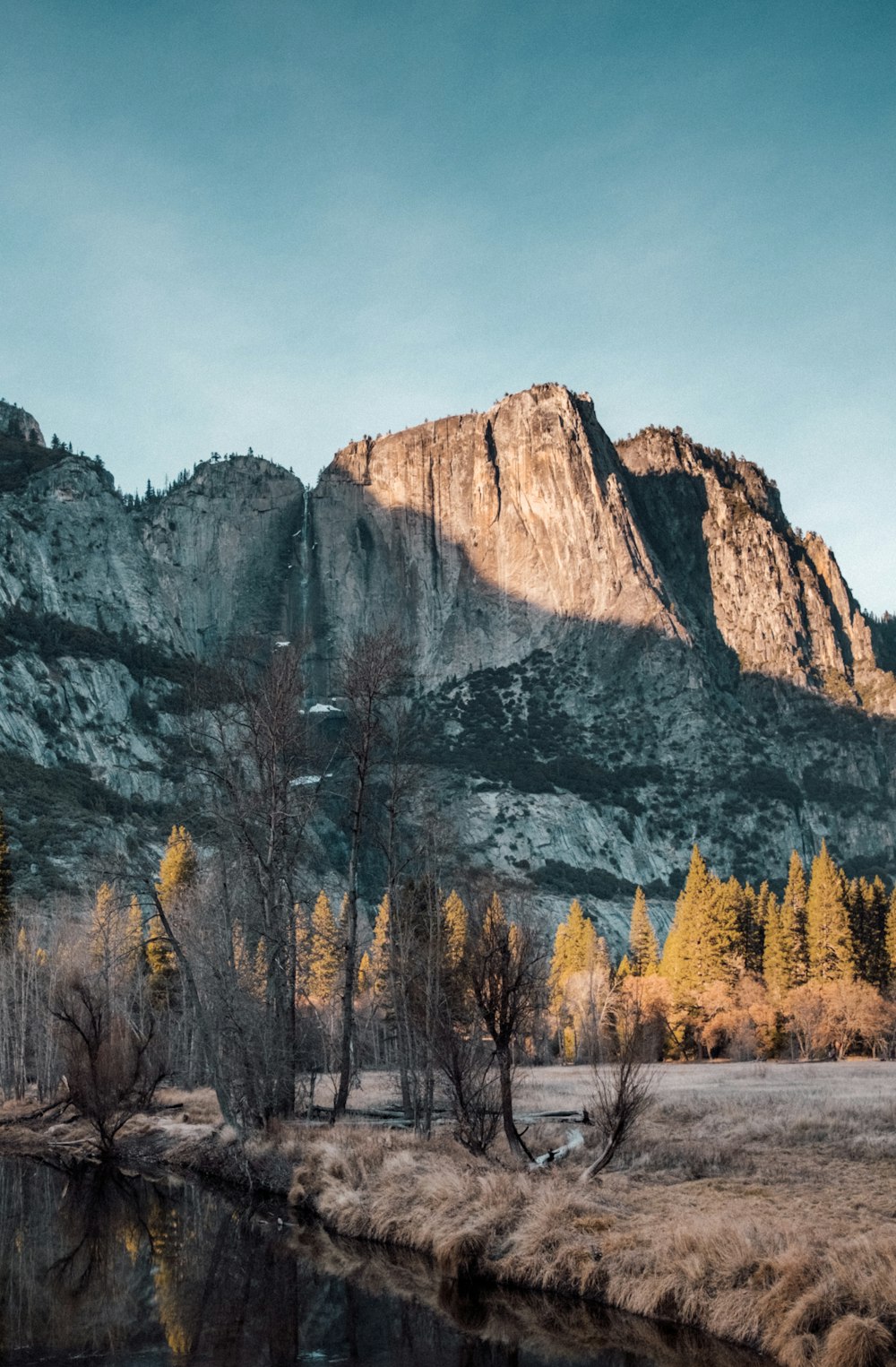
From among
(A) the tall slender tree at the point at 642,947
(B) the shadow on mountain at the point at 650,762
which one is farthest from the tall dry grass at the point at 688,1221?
(B) the shadow on mountain at the point at 650,762

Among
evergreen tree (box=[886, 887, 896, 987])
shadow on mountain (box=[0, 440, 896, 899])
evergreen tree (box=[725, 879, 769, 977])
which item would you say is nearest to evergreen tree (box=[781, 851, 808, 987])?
evergreen tree (box=[725, 879, 769, 977])

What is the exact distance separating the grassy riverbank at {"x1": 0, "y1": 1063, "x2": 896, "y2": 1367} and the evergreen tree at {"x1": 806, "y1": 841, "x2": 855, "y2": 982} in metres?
36.1

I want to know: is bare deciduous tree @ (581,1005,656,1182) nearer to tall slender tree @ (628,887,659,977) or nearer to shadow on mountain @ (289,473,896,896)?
tall slender tree @ (628,887,659,977)

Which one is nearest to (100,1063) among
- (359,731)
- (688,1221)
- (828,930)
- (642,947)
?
(359,731)

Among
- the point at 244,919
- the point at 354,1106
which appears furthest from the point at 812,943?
the point at 244,919

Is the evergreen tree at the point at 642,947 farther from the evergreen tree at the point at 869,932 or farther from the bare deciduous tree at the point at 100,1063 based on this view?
the bare deciduous tree at the point at 100,1063

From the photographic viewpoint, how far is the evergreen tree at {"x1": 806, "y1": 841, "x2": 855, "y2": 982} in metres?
63.8

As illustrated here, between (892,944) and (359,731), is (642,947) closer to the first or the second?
(892,944)

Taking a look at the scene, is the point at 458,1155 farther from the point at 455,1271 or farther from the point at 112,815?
the point at 112,815

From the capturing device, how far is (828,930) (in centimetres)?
6550

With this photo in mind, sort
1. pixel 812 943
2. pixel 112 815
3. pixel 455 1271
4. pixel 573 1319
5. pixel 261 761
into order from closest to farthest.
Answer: pixel 573 1319, pixel 455 1271, pixel 261 761, pixel 812 943, pixel 112 815

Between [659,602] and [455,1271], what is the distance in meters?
187

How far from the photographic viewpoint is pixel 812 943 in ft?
216

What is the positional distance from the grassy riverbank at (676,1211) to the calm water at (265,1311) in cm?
42
